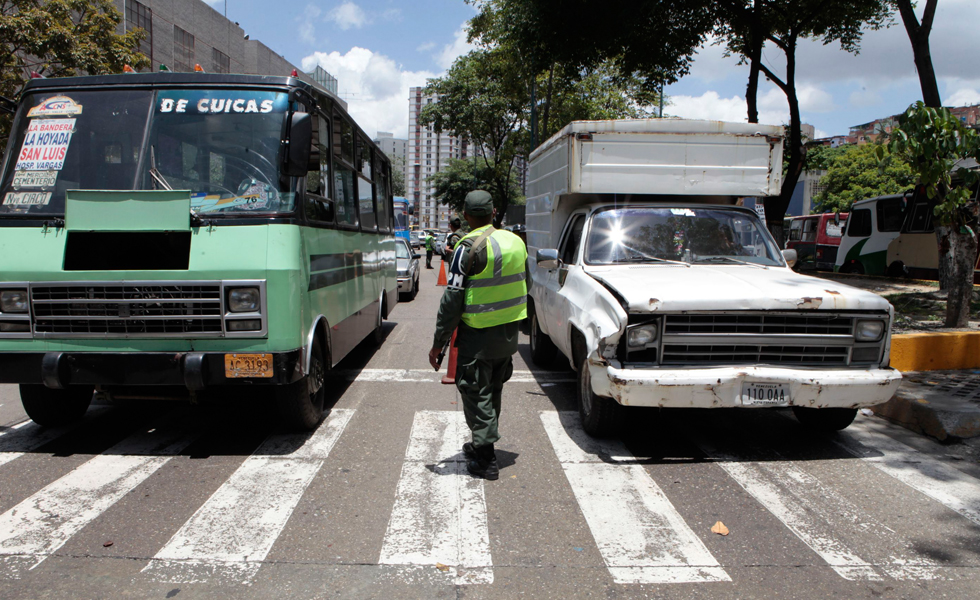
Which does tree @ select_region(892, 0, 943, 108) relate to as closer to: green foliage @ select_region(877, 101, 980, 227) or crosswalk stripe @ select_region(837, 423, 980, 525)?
green foliage @ select_region(877, 101, 980, 227)

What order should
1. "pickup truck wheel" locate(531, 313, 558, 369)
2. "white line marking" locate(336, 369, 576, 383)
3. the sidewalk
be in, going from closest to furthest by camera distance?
1. the sidewalk
2. "white line marking" locate(336, 369, 576, 383)
3. "pickup truck wheel" locate(531, 313, 558, 369)

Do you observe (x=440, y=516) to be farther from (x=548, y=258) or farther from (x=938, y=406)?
(x=938, y=406)

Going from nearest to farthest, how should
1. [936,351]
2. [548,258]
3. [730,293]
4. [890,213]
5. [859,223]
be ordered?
1. [730,293]
2. [548,258]
3. [936,351]
4. [890,213]
5. [859,223]

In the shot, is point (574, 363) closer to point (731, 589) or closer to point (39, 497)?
point (731, 589)

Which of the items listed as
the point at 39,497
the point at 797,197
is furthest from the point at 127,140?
the point at 797,197

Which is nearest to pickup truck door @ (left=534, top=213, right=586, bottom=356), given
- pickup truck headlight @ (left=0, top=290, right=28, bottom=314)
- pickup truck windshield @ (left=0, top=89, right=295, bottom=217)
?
pickup truck windshield @ (left=0, top=89, right=295, bottom=217)

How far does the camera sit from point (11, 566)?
11.1 feet

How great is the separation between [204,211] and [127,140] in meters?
0.86

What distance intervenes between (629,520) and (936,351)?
5282 mm

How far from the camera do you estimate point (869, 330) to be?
5.03 metres

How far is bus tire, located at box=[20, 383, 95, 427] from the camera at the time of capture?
5.46 meters

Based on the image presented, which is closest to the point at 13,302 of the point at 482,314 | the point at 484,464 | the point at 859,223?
the point at 482,314

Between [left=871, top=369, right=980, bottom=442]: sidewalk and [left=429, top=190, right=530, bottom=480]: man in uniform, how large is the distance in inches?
142

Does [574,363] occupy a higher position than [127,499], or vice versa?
[574,363]
